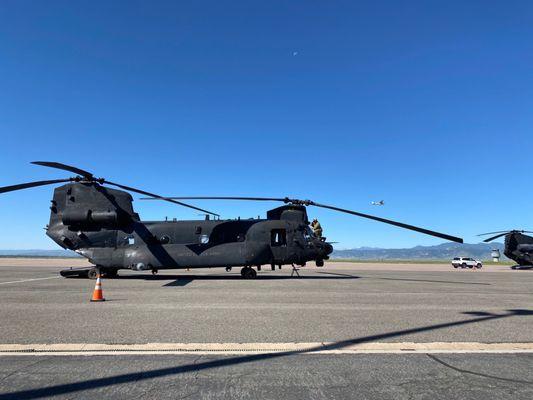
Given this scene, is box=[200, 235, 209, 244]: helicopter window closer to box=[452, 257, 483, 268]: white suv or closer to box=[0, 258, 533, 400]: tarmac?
box=[0, 258, 533, 400]: tarmac

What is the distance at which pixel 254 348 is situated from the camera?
6.57 meters

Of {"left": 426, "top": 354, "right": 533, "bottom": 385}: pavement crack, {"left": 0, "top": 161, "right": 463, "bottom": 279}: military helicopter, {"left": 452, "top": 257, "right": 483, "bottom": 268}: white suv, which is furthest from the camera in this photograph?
{"left": 452, "top": 257, "right": 483, "bottom": 268}: white suv

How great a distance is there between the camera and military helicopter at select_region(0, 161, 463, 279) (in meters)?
22.6

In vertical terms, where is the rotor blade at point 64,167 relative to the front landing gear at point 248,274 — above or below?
above

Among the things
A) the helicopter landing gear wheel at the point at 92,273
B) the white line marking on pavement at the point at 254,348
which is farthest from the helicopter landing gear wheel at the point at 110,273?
the white line marking on pavement at the point at 254,348

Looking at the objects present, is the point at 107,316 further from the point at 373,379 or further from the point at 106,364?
the point at 373,379

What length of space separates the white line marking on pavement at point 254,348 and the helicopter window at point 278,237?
1620cm

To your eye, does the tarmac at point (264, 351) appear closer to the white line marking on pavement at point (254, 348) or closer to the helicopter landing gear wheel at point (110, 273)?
the white line marking on pavement at point (254, 348)

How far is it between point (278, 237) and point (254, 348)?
16.7m

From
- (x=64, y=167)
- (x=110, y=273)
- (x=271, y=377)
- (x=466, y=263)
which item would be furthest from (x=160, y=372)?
(x=466, y=263)

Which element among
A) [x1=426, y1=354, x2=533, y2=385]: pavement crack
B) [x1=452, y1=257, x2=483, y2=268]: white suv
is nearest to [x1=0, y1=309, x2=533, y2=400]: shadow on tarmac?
[x1=426, y1=354, x2=533, y2=385]: pavement crack

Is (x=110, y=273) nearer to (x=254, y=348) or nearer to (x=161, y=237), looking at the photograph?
(x=161, y=237)

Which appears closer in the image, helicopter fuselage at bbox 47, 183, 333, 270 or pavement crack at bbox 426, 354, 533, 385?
pavement crack at bbox 426, 354, 533, 385

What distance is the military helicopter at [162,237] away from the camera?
22.6 m
